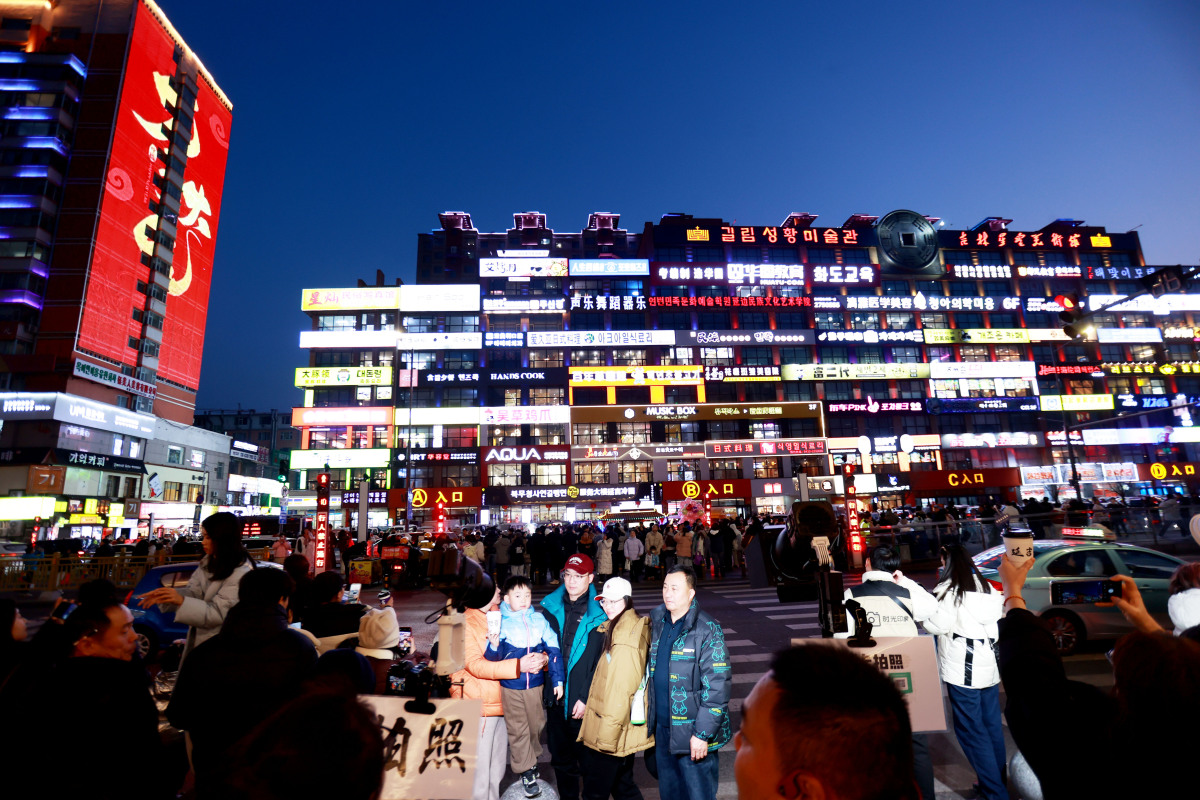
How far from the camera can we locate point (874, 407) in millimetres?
56844

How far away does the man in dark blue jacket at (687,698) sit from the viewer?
393 centimetres

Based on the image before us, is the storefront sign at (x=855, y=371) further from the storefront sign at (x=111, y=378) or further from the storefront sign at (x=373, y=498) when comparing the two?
the storefront sign at (x=111, y=378)

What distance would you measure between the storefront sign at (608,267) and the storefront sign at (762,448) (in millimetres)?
19588

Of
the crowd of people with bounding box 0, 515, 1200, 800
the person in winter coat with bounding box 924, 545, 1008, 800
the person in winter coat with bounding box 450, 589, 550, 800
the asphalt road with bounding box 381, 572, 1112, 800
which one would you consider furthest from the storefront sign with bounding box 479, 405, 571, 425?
the person in winter coat with bounding box 924, 545, 1008, 800

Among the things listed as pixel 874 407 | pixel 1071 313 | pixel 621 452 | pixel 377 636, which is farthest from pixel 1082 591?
pixel 874 407

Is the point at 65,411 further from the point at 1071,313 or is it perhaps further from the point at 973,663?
the point at 1071,313

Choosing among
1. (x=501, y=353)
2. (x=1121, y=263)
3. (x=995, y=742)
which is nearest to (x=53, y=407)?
(x=501, y=353)

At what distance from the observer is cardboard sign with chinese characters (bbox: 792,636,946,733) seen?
4098 millimetres

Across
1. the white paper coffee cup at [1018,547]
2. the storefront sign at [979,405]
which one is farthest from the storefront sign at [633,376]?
the white paper coffee cup at [1018,547]

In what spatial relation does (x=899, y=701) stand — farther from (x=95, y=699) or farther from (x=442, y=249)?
(x=442, y=249)

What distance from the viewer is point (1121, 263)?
6519cm

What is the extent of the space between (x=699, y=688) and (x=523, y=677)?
60.3 inches

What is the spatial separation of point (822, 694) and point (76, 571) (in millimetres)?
24910

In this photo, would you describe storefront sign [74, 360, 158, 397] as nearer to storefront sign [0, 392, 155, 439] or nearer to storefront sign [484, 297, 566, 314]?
storefront sign [0, 392, 155, 439]
